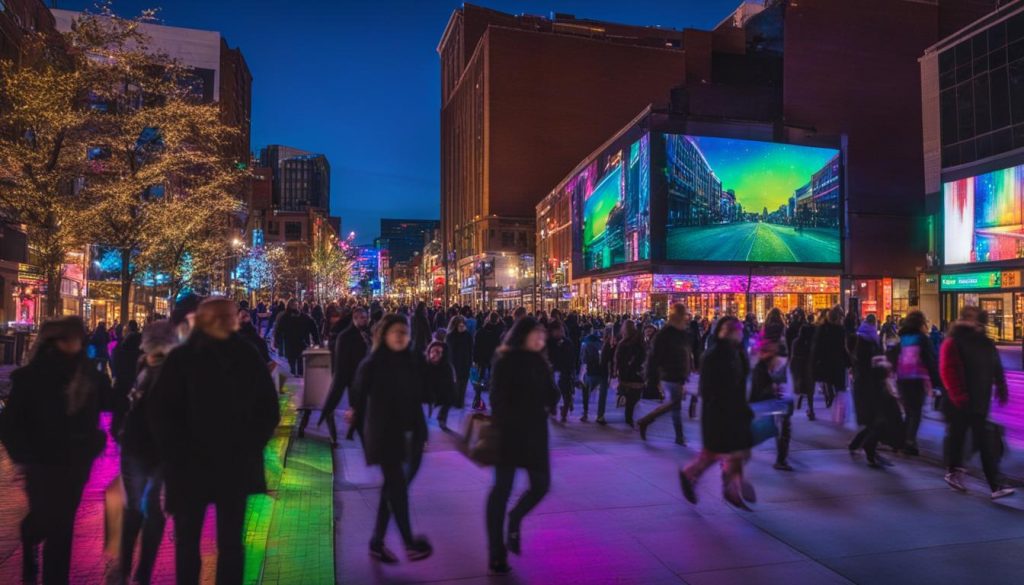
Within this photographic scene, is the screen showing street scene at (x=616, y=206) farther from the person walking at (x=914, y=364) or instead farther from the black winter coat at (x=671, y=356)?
the person walking at (x=914, y=364)

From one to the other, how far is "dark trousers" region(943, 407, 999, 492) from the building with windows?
3218 centimetres

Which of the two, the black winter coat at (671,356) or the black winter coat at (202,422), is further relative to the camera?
the black winter coat at (671,356)

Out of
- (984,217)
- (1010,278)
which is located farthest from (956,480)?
(984,217)

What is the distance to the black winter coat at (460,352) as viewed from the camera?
38.6ft

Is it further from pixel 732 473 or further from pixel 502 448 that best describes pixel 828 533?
pixel 502 448

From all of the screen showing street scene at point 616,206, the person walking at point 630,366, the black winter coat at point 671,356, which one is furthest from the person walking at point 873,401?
the screen showing street scene at point 616,206

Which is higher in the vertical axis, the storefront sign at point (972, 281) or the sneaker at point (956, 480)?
the storefront sign at point (972, 281)

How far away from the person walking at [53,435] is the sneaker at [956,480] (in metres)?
7.17

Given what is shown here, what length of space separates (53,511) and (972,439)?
731 centimetres

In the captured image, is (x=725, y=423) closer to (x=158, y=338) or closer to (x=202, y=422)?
(x=202, y=422)

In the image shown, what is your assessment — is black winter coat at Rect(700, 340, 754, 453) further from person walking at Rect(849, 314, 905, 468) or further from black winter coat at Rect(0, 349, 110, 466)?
black winter coat at Rect(0, 349, 110, 466)

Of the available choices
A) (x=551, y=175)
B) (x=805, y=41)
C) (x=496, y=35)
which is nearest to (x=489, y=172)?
(x=551, y=175)

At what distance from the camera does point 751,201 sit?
48281mm

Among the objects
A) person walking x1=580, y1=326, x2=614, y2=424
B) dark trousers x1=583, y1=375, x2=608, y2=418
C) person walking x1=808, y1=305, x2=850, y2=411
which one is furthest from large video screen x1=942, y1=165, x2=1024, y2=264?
dark trousers x1=583, y1=375, x2=608, y2=418
